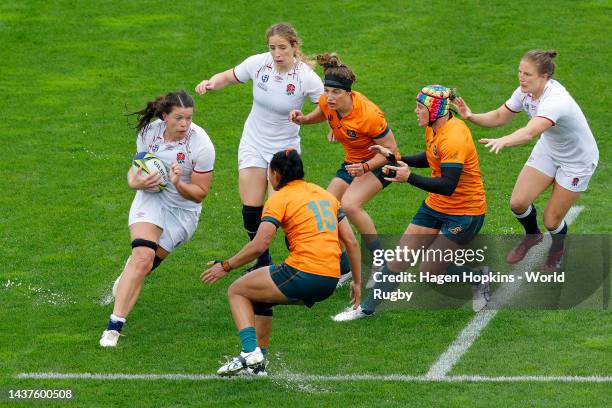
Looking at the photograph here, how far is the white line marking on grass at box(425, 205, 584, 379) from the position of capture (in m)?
10.8

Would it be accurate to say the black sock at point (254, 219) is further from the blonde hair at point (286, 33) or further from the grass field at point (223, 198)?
the blonde hair at point (286, 33)

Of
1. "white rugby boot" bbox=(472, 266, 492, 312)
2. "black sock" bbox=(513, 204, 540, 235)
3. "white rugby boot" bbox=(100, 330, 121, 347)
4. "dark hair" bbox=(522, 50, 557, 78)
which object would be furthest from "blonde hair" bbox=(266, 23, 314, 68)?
"white rugby boot" bbox=(100, 330, 121, 347)

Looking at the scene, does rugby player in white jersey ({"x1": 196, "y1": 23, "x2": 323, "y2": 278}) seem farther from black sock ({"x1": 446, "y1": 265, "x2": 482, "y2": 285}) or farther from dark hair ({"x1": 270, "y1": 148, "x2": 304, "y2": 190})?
dark hair ({"x1": 270, "y1": 148, "x2": 304, "y2": 190})

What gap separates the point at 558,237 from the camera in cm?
1298

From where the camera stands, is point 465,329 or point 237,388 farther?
point 465,329

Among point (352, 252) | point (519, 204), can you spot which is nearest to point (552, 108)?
point (519, 204)

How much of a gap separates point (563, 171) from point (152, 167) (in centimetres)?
412

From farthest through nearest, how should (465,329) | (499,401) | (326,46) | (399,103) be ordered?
(326,46)
(399,103)
(465,329)
(499,401)

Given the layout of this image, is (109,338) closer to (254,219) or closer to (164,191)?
(164,191)

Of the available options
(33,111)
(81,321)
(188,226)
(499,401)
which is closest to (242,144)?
(188,226)

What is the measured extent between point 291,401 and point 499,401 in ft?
5.48

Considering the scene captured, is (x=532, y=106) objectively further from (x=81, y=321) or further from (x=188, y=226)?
(x=81, y=321)

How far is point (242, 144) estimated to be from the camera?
1322cm

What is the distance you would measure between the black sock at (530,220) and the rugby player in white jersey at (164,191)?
3366 mm
